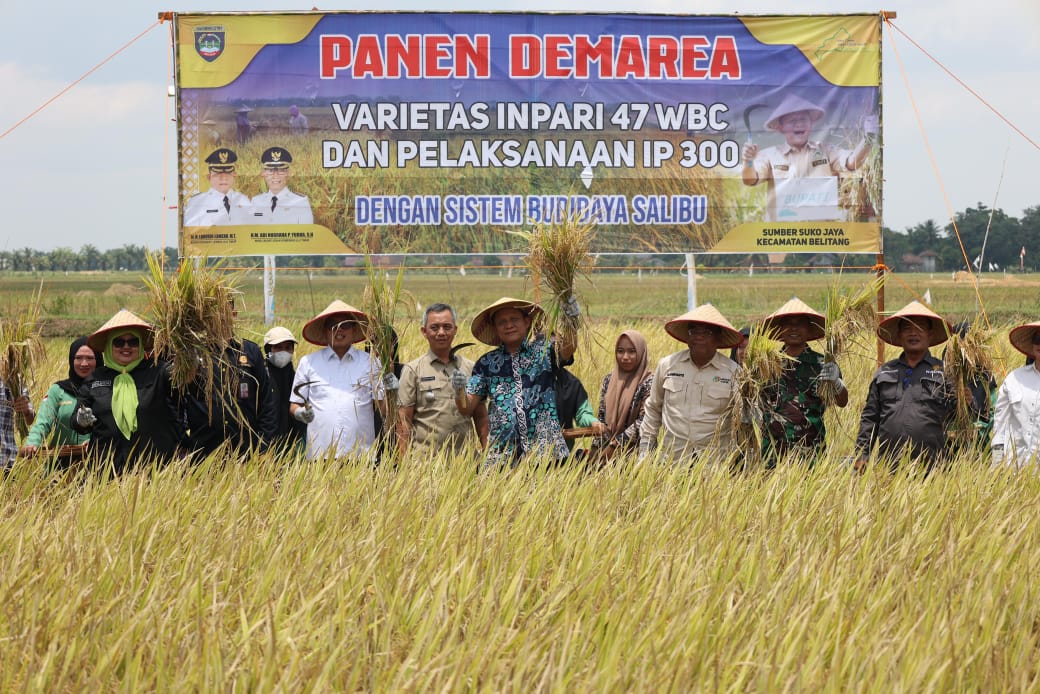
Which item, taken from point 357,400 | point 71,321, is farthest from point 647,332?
point 71,321

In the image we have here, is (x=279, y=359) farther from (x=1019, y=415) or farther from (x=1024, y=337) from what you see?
(x=1024, y=337)

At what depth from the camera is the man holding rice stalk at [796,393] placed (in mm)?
5449

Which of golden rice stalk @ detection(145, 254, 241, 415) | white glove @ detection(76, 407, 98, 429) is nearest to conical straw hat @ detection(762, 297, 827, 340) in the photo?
golden rice stalk @ detection(145, 254, 241, 415)

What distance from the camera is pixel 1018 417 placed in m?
5.38

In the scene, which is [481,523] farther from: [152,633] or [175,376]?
[175,376]

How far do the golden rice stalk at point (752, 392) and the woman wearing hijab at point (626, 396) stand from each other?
2.18 ft

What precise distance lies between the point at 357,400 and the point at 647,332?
7.18m

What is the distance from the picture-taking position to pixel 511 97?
9.99 metres

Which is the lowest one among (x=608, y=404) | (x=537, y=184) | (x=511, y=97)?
(x=608, y=404)

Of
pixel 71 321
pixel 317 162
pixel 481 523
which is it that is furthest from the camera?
pixel 71 321

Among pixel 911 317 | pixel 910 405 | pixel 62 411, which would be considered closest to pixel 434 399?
pixel 62 411

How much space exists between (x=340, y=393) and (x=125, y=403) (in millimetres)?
1037

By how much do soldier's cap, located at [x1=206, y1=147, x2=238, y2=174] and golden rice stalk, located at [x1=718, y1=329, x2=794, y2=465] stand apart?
6.01 m

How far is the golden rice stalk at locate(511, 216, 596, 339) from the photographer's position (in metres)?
5.49
